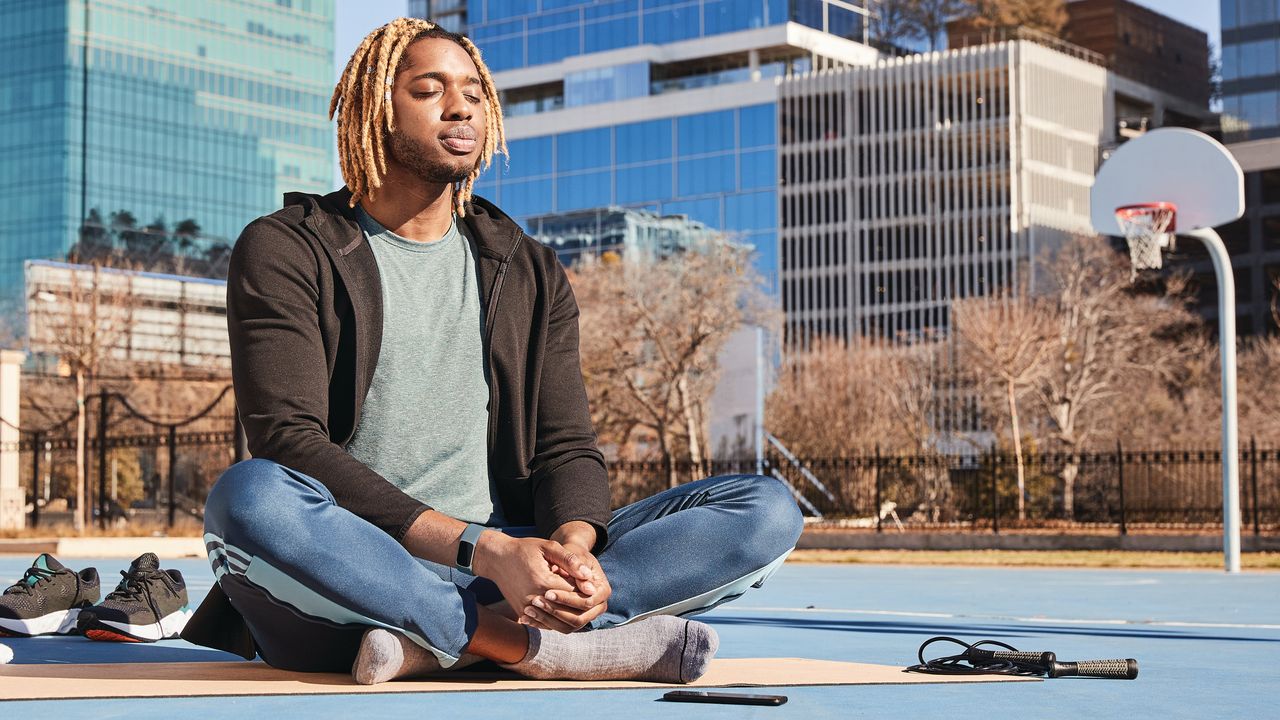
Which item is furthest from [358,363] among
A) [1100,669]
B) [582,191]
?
[582,191]

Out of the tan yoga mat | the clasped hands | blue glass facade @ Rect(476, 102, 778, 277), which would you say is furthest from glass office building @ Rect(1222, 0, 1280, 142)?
the clasped hands

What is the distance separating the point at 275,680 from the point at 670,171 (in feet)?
314

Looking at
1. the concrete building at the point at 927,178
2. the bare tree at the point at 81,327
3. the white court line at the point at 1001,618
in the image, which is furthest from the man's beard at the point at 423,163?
the concrete building at the point at 927,178

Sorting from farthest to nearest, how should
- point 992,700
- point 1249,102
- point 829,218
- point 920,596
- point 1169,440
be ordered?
point 829,218
point 1249,102
point 1169,440
point 920,596
point 992,700

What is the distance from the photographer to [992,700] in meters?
4.06

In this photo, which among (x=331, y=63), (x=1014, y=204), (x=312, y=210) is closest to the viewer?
(x=312, y=210)

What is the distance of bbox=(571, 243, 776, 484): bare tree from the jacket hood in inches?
1183

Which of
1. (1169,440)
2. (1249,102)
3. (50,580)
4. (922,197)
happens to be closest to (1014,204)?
(922,197)

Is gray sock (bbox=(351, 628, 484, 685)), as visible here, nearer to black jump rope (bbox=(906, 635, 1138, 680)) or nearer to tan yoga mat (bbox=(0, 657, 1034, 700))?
tan yoga mat (bbox=(0, 657, 1034, 700))

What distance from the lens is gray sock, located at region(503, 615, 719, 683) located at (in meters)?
4.27

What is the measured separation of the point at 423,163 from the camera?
4.48 meters

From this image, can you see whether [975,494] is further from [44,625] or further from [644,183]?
[644,183]

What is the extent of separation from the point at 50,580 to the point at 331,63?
12479 centimetres

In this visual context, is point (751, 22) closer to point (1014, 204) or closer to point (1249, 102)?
point (1014, 204)
